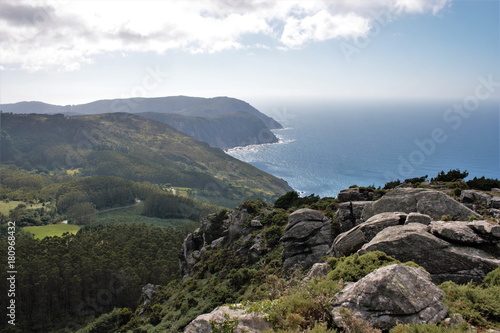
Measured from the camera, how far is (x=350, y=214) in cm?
2648

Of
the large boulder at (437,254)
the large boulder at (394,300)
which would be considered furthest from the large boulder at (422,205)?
the large boulder at (394,300)

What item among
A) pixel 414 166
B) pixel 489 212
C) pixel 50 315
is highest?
pixel 489 212

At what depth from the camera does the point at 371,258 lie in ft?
46.2

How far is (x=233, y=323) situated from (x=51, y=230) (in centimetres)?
14461

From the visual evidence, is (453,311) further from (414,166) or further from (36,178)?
(36,178)

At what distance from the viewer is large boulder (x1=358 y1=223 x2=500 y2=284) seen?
13750mm

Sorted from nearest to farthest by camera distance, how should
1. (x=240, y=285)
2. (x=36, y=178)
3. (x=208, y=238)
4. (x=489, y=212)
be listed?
(x=489, y=212) → (x=240, y=285) → (x=208, y=238) → (x=36, y=178)

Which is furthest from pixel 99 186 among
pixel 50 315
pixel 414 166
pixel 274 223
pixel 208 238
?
pixel 414 166

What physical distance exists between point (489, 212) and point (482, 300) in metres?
17.8

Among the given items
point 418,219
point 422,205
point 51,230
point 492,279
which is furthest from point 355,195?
point 51,230

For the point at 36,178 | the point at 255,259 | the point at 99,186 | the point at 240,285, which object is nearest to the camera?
the point at 240,285

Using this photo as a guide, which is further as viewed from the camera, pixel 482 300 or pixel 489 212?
pixel 489 212

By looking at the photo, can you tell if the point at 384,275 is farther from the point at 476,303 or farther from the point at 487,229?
the point at 487,229

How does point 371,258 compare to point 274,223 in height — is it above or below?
above
